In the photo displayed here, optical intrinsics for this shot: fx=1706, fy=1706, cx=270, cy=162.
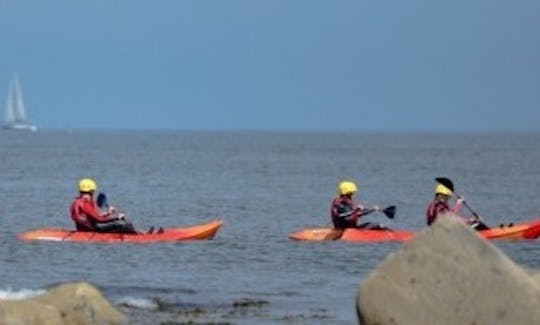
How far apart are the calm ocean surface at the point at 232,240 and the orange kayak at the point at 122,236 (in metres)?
0.22

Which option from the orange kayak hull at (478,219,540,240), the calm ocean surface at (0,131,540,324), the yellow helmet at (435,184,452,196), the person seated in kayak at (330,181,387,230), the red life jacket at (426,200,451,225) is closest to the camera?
the calm ocean surface at (0,131,540,324)

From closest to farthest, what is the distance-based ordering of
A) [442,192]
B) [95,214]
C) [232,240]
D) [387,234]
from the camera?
[442,192] → [95,214] → [387,234] → [232,240]

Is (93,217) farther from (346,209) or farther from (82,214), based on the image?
(346,209)

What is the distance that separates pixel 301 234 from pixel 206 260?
208 inches

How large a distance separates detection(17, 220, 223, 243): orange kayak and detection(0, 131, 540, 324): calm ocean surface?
22cm

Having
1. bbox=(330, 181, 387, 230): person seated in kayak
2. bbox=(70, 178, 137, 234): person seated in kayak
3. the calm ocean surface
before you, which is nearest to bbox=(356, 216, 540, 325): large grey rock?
the calm ocean surface

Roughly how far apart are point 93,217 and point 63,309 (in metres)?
17.0

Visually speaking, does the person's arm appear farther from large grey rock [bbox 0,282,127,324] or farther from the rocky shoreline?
the rocky shoreline

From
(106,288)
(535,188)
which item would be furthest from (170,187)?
(106,288)

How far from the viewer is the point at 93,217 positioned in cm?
3834

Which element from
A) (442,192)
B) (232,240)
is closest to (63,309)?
(442,192)

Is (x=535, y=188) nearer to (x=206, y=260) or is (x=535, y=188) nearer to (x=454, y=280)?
(x=206, y=260)

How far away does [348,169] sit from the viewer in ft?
370

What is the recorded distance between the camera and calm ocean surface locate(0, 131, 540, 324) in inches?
1118
